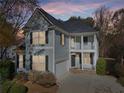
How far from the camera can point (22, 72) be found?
25875 mm

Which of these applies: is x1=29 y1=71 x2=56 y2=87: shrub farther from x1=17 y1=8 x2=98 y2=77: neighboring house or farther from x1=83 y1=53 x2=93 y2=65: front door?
x1=83 y1=53 x2=93 y2=65: front door

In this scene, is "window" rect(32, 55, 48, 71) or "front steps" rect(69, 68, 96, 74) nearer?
"window" rect(32, 55, 48, 71)

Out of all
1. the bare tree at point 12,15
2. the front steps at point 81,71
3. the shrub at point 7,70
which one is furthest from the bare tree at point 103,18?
the shrub at point 7,70

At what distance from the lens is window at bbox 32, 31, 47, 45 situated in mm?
25791

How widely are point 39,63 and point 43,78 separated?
317 cm

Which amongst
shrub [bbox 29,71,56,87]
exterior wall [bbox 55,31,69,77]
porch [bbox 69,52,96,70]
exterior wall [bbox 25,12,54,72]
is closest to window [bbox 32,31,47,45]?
exterior wall [bbox 25,12,54,72]

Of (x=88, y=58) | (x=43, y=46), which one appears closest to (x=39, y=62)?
(x=43, y=46)

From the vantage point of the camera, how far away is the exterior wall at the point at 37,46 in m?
25.5

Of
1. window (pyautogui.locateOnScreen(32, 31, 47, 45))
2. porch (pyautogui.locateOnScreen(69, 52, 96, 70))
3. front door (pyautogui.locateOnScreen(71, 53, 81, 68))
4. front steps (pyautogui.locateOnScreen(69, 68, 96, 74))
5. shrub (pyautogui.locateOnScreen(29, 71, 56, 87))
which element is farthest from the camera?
front door (pyautogui.locateOnScreen(71, 53, 81, 68))

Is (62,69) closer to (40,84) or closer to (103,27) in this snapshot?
(40,84)

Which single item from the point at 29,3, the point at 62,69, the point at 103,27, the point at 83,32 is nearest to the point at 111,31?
the point at 103,27

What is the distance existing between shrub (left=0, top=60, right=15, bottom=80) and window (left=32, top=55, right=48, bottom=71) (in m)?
2.84

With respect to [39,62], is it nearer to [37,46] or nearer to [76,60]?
[37,46]

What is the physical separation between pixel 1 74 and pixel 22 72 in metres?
2.39
